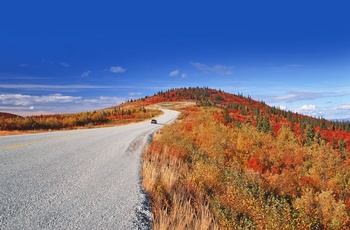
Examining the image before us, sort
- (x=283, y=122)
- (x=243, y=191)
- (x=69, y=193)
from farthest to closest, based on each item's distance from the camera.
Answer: (x=283, y=122)
(x=243, y=191)
(x=69, y=193)

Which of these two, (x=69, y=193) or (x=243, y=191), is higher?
(x=69, y=193)

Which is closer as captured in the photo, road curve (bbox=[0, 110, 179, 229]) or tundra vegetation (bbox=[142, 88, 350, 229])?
road curve (bbox=[0, 110, 179, 229])

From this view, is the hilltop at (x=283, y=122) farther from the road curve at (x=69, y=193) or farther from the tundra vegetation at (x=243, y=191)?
the road curve at (x=69, y=193)

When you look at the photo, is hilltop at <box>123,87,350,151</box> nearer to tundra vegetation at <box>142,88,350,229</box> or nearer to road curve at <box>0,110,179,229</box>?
tundra vegetation at <box>142,88,350,229</box>

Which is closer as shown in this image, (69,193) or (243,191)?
(69,193)

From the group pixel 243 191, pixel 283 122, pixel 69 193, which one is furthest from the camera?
pixel 283 122

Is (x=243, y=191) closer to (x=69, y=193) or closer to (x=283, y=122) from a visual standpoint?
(x=69, y=193)

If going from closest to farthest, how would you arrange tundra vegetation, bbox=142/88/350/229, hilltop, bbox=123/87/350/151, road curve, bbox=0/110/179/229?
road curve, bbox=0/110/179/229
tundra vegetation, bbox=142/88/350/229
hilltop, bbox=123/87/350/151

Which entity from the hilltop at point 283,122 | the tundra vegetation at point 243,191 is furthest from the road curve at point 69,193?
the hilltop at point 283,122

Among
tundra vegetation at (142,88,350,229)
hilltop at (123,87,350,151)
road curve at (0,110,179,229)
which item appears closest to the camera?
road curve at (0,110,179,229)

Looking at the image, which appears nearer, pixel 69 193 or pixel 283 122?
pixel 69 193

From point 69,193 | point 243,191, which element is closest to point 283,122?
point 243,191

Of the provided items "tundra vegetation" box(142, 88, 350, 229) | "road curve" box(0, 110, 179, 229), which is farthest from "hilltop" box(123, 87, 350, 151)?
"road curve" box(0, 110, 179, 229)

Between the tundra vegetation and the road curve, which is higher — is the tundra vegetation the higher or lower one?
the lower one
